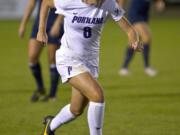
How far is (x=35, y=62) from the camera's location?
11.7 m

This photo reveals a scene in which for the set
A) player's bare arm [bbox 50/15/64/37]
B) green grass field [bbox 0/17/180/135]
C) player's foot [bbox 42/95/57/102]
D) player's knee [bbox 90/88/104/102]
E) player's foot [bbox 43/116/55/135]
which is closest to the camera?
player's knee [bbox 90/88/104/102]

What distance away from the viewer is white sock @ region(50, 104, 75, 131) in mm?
8117

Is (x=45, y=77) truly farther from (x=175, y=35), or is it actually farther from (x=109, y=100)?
(x=175, y=35)

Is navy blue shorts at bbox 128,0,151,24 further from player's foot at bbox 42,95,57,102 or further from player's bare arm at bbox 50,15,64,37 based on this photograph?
player's bare arm at bbox 50,15,64,37

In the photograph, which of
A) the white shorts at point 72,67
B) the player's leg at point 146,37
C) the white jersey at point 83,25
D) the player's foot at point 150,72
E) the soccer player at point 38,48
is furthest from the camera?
the player's foot at point 150,72

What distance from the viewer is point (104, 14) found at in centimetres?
770

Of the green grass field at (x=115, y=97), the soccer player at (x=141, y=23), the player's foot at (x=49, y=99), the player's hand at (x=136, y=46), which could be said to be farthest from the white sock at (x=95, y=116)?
the soccer player at (x=141, y=23)

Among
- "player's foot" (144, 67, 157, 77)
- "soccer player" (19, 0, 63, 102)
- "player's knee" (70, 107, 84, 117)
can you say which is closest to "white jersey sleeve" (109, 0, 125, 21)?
"player's knee" (70, 107, 84, 117)

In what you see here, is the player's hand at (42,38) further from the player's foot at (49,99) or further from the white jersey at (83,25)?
the player's foot at (49,99)

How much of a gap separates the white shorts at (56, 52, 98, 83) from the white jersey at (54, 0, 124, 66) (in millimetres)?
31

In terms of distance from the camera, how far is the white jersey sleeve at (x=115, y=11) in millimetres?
7703

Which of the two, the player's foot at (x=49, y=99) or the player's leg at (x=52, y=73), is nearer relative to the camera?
the player's leg at (x=52, y=73)

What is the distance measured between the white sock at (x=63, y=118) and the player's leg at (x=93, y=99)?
503mm

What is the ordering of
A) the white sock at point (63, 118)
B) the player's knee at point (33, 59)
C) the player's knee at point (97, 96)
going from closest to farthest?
the player's knee at point (97, 96)
the white sock at point (63, 118)
the player's knee at point (33, 59)
